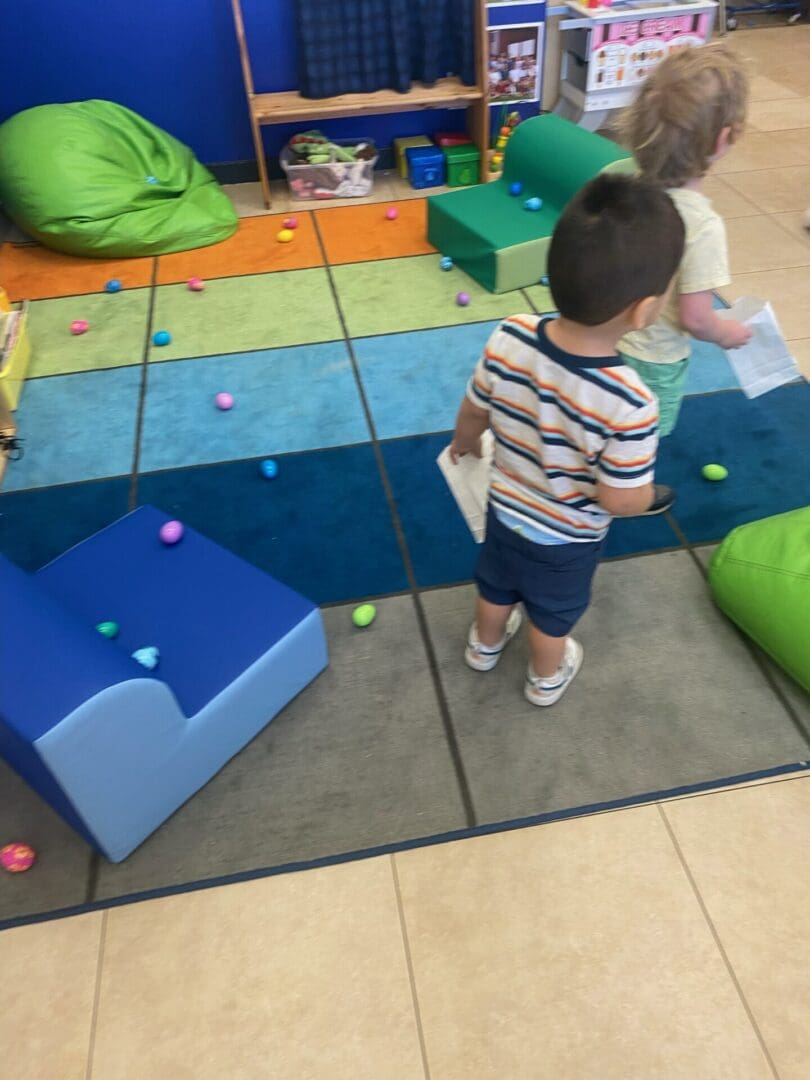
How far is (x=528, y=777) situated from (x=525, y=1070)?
51cm

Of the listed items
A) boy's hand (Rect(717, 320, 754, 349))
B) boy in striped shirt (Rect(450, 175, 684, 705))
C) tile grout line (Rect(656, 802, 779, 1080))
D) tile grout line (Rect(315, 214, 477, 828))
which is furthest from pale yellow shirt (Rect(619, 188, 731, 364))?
tile grout line (Rect(656, 802, 779, 1080))

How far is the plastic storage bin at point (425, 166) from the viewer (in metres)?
3.82

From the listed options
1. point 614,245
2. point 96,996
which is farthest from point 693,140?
point 96,996

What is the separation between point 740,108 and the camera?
1.49 m

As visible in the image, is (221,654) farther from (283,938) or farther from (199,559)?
(283,938)

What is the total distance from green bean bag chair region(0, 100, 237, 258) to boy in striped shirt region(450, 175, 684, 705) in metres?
2.43

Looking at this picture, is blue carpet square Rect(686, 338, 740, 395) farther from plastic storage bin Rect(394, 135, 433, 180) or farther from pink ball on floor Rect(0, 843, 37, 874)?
pink ball on floor Rect(0, 843, 37, 874)

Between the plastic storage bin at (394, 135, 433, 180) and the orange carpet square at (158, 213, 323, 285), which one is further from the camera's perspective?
the plastic storage bin at (394, 135, 433, 180)

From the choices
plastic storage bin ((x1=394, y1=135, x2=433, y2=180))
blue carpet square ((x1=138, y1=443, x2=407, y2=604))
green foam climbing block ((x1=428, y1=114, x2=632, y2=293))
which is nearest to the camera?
blue carpet square ((x1=138, y1=443, x2=407, y2=604))

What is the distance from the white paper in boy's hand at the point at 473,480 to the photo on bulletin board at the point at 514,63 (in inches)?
116

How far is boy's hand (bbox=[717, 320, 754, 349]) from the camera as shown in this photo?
1.67 metres

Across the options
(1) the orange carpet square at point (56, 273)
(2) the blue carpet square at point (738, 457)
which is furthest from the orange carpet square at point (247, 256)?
(2) the blue carpet square at point (738, 457)

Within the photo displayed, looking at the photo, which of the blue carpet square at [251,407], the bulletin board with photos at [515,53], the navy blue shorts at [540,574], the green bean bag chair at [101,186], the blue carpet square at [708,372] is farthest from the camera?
the bulletin board with photos at [515,53]

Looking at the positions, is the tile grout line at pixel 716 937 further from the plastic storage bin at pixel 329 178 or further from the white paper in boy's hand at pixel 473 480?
the plastic storage bin at pixel 329 178
